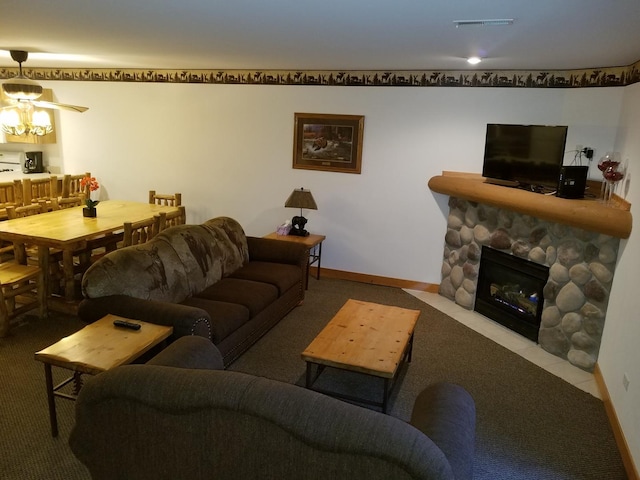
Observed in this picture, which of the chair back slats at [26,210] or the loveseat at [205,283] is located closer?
the loveseat at [205,283]

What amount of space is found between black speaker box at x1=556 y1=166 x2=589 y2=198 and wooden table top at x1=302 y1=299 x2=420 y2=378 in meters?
1.57

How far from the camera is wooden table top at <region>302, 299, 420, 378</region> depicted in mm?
2830

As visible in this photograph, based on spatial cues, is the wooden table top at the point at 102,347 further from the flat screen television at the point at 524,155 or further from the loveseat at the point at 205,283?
the flat screen television at the point at 524,155

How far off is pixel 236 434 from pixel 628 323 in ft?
8.95

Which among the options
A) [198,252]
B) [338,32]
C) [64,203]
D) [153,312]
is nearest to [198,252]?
[198,252]

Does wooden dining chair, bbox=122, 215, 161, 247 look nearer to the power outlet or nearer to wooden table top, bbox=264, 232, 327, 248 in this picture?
wooden table top, bbox=264, 232, 327, 248

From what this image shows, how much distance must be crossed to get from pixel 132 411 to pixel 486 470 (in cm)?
196

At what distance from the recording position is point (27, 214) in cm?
494

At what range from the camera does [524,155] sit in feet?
13.9

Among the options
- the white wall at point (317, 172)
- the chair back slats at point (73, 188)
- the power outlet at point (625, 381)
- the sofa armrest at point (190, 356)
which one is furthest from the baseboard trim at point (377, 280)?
the sofa armrest at point (190, 356)

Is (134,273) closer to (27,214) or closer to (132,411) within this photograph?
(132,411)

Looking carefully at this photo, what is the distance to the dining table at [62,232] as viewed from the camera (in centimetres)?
401

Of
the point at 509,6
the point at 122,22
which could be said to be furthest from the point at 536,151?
the point at 122,22

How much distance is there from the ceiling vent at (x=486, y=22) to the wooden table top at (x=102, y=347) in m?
2.43
